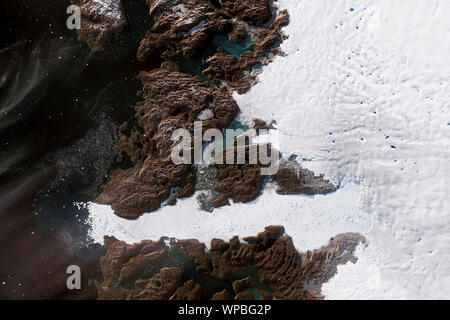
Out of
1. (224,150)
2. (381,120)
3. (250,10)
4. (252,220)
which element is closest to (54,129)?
(224,150)

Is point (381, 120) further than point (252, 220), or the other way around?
point (252, 220)

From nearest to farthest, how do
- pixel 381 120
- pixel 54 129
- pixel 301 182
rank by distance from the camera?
pixel 381 120
pixel 301 182
pixel 54 129

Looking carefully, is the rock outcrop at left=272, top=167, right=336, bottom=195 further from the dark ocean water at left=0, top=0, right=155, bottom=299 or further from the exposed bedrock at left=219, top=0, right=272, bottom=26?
the dark ocean water at left=0, top=0, right=155, bottom=299

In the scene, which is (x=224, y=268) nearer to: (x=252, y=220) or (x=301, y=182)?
(x=252, y=220)

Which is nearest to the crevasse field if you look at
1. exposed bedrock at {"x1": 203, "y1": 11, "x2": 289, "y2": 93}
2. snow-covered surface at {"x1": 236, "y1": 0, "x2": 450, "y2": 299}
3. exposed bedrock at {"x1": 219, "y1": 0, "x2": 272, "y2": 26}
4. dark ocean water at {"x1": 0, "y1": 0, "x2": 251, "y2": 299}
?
snow-covered surface at {"x1": 236, "y1": 0, "x2": 450, "y2": 299}

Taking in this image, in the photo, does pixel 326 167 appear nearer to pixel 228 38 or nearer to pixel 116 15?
pixel 228 38

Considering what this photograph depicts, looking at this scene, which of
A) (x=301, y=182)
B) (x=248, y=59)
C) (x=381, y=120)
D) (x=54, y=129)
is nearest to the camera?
(x=381, y=120)

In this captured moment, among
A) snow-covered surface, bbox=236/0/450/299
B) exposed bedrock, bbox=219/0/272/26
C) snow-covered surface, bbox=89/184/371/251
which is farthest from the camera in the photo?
exposed bedrock, bbox=219/0/272/26
